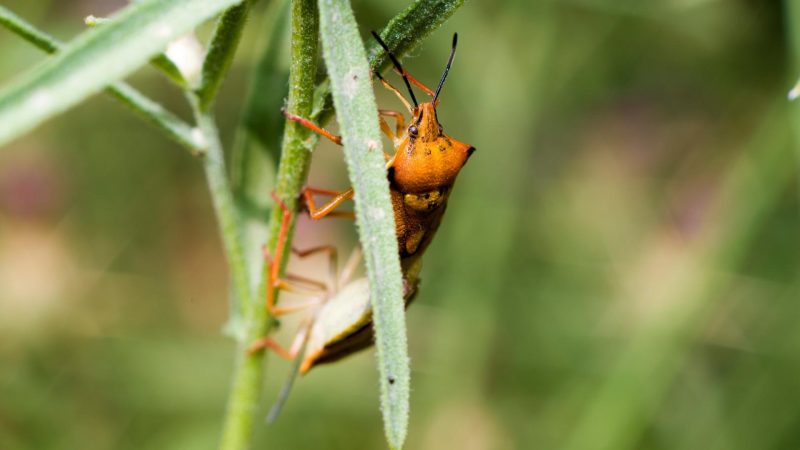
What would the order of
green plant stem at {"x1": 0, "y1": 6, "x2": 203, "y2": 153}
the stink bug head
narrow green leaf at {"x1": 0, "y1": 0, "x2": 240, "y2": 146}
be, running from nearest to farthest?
1. narrow green leaf at {"x1": 0, "y1": 0, "x2": 240, "y2": 146}
2. green plant stem at {"x1": 0, "y1": 6, "x2": 203, "y2": 153}
3. the stink bug head

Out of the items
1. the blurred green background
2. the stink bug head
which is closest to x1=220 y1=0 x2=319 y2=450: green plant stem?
the stink bug head

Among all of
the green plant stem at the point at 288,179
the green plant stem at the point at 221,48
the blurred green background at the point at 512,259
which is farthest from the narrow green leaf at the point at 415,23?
the blurred green background at the point at 512,259

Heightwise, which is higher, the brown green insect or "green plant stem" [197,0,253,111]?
"green plant stem" [197,0,253,111]

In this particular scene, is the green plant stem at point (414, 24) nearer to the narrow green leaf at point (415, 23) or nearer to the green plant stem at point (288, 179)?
the narrow green leaf at point (415, 23)

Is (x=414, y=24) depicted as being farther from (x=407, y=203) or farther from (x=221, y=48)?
(x=407, y=203)

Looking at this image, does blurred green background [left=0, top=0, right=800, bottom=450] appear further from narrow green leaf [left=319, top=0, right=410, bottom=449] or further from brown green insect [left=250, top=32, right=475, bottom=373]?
narrow green leaf [left=319, top=0, right=410, bottom=449]

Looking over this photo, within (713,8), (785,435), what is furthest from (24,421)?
(713,8)
